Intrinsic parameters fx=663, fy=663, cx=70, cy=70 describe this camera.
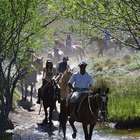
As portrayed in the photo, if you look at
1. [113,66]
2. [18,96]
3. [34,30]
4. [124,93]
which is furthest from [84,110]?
[113,66]

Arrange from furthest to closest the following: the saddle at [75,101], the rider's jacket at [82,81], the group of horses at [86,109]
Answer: the saddle at [75,101] < the rider's jacket at [82,81] < the group of horses at [86,109]

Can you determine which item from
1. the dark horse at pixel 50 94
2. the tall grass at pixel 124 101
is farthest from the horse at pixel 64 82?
the tall grass at pixel 124 101

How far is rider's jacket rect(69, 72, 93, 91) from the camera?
1964 centimetres

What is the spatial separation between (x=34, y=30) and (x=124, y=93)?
8405mm

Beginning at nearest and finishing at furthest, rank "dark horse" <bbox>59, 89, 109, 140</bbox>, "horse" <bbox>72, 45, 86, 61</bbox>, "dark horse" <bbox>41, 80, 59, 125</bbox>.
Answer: "dark horse" <bbox>59, 89, 109, 140</bbox> < "dark horse" <bbox>41, 80, 59, 125</bbox> < "horse" <bbox>72, 45, 86, 61</bbox>

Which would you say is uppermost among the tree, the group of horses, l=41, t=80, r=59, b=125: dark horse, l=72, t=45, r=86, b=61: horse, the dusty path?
l=72, t=45, r=86, b=61: horse

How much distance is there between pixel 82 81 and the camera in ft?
64.5

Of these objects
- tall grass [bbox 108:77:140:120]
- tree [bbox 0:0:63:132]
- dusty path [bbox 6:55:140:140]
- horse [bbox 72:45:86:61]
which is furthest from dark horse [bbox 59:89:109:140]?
horse [bbox 72:45:86:61]

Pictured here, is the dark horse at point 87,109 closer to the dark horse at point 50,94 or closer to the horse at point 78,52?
the dark horse at point 50,94

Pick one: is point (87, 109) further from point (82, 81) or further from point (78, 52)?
point (78, 52)

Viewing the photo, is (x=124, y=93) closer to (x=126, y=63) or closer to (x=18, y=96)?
(x=18, y=96)

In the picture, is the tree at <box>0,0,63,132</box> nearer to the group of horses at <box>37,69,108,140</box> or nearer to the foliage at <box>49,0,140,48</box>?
the foliage at <box>49,0,140,48</box>

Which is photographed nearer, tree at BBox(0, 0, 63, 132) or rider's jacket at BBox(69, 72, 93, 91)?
rider's jacket at BBox(69, 72, 93, 91)

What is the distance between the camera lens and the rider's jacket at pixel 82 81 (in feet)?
64.4
